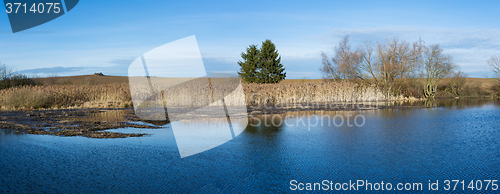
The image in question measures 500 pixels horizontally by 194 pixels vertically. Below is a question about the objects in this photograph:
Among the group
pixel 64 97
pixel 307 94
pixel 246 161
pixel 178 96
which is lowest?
pixel 246 161

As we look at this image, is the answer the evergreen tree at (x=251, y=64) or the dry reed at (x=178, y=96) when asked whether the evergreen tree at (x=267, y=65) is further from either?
the dry reed at (x=178, y=96)

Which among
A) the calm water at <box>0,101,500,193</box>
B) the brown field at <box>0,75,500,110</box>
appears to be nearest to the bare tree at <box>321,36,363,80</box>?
the brown field at <box>0,75,500,110</box>

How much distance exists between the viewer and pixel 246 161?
6.66 meters

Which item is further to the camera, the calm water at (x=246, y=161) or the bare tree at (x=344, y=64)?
the bare tree at (x=344, y=64)

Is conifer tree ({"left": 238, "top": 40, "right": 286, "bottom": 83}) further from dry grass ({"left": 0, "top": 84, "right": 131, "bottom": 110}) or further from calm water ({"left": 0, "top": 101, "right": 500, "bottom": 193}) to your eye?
calm water ({"left": 0, "top": 101, "right": 500, "bottom": 193})

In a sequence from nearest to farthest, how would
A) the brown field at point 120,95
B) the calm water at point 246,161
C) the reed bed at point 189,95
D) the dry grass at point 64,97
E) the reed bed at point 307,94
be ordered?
1. the calm water at point 246,161
2. the dry grass at point 64,97
3. the brown field at point 120,95
4. the reed bed at point 189,95
5. the reed bed at point 307,94

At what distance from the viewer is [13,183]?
5469 mm

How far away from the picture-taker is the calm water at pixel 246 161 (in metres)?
5.40

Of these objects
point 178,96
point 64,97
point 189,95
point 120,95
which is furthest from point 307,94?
point 64,97

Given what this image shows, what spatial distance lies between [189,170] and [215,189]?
3.73ft

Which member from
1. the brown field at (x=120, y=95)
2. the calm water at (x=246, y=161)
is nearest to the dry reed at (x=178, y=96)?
the brown field at (x=120, y=95)

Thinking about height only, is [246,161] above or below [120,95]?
below

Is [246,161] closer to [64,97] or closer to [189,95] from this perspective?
[189,95]

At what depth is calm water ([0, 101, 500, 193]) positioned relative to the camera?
5.40 metres
